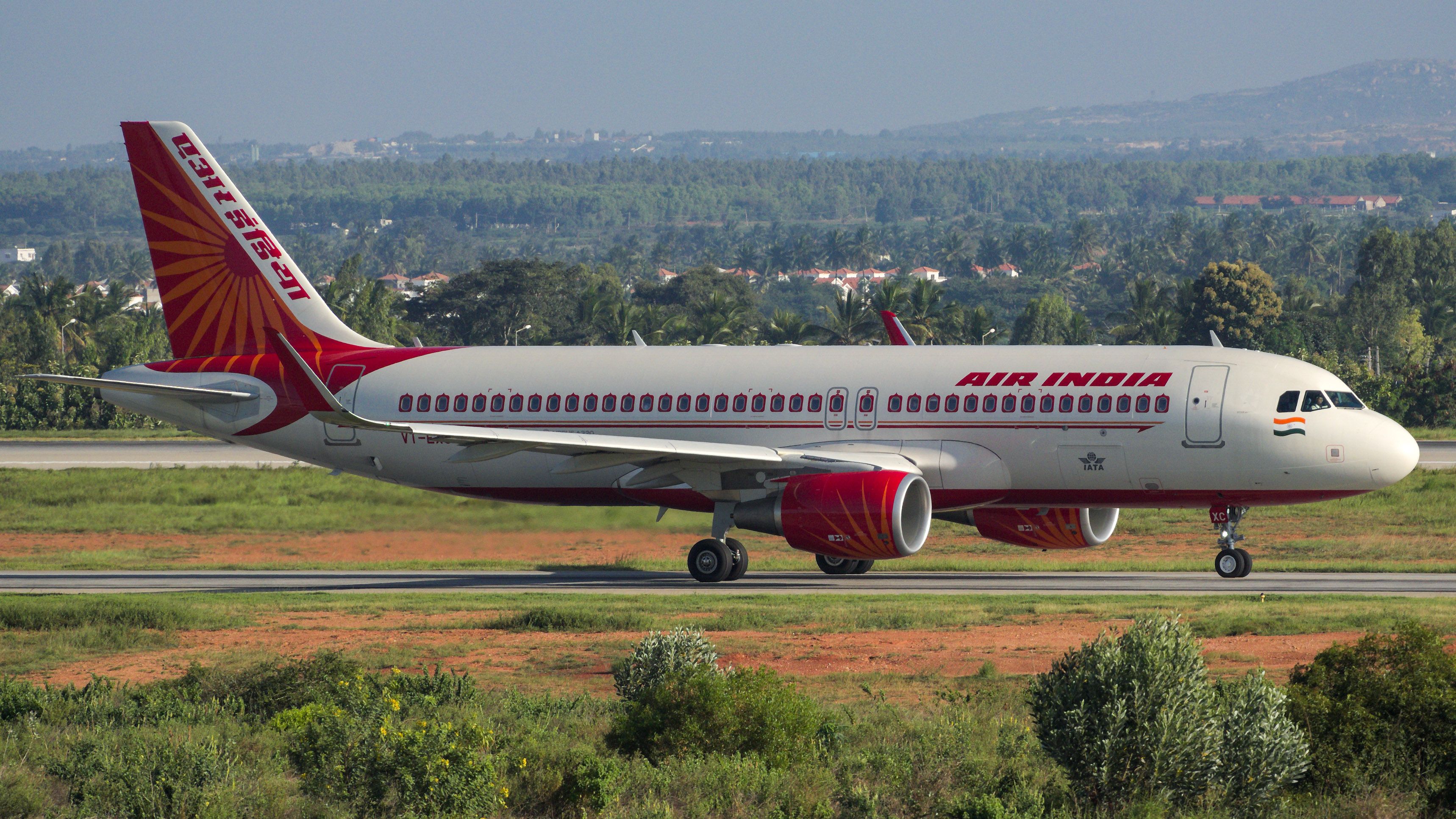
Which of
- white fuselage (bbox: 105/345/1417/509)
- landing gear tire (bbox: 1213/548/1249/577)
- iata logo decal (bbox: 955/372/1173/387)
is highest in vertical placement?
iata logo decal (bbox: 955/372/1173/387)

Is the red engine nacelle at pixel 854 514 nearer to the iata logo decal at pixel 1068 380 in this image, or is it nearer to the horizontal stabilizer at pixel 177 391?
the iata logo decal at pixel 1068 380

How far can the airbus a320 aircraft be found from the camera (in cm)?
3356

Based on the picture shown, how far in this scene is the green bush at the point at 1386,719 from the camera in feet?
57.4

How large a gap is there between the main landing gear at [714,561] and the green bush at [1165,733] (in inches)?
752

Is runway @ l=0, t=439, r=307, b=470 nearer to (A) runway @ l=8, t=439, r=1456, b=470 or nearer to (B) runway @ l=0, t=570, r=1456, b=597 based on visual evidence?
(A) runway @ l=8, t=439, r=1456, b=470

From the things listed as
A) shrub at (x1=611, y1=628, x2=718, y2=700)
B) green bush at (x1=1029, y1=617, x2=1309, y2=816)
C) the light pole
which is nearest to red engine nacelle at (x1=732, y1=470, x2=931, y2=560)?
shrub at (x1=611, y1=628, x2=718, y2=700)

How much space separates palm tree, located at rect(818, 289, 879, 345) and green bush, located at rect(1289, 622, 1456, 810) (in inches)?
3387

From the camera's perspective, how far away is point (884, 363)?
3653cm

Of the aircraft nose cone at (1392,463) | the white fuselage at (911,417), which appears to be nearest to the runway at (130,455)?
the white fuselage at (911,417)

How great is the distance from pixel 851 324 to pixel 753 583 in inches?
2821

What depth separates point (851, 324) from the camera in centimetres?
10712

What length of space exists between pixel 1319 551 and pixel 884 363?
46.2 ft

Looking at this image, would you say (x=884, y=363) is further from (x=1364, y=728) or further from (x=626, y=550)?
(x=1364, y=728)

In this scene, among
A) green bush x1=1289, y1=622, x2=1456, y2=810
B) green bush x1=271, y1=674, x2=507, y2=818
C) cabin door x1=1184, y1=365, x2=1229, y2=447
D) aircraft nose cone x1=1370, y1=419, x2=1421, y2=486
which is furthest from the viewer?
cabin door x1=1184, y1=365, x2=1229, y2=447
